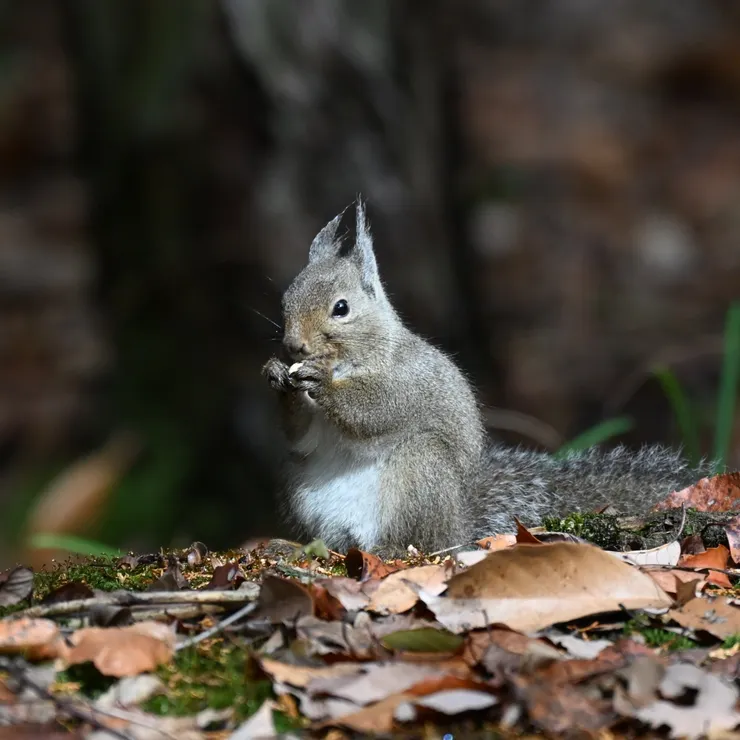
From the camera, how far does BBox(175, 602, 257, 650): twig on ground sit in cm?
246

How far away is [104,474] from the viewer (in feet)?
22.6

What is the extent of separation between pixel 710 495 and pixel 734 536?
1.83 feet

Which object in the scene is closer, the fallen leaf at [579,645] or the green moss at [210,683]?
the green moss at [210,683]

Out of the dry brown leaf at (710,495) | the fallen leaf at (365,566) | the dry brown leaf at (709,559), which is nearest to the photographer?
the fallen leaf at (365,566)

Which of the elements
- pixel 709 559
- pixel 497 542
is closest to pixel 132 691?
pixel 497 542

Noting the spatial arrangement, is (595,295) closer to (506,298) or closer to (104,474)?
(506,298)

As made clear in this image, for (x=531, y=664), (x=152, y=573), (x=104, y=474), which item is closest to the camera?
(x=531, y=664)

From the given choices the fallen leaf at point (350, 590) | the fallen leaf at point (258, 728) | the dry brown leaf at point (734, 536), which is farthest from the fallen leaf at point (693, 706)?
the dry brown leaf at point (734, 536)

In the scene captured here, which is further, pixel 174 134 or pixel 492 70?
pixel 492 70

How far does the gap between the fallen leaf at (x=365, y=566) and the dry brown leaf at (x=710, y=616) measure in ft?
2.52

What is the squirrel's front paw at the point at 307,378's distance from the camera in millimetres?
4277

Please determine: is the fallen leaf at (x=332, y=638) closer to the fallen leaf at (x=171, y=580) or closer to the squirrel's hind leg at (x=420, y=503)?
the fallen leaf at (x=171, y=580)

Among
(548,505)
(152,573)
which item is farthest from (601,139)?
(152,573)

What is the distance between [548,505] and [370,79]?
294cm
